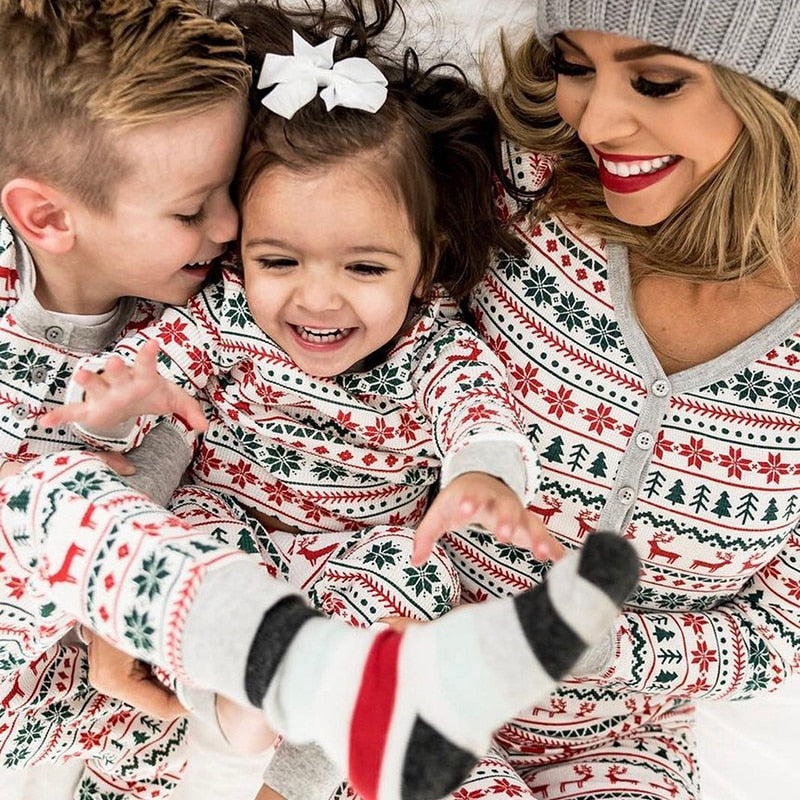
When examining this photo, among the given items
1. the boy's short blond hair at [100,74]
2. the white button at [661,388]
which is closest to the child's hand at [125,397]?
the boy's short blond hair at [100,74]

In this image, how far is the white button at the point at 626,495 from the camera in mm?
1214

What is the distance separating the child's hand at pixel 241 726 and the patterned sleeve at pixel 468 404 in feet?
1.20

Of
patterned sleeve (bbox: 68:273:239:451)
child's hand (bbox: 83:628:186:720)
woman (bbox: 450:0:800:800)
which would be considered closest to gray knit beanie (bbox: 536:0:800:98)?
woman (bbox: 450:0:800:800)

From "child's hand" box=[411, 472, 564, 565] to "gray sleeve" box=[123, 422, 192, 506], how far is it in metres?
0.44

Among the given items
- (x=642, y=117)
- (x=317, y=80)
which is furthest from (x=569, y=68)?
(x=317, y=80)

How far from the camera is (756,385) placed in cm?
117

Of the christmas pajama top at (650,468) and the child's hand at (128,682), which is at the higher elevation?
the christmas pajama top at (650,468)

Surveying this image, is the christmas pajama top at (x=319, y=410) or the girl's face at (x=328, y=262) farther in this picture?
the christmas pajama top at (x=319, y=410)

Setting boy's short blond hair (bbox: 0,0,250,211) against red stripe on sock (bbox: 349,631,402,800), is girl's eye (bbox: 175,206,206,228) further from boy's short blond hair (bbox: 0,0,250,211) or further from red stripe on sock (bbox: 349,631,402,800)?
red stripe on sock (bbox: 349,631,402,800)

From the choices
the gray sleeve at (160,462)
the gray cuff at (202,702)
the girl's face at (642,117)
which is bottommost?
the gray cuff at (202,702)

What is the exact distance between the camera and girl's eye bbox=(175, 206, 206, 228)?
3.90ft

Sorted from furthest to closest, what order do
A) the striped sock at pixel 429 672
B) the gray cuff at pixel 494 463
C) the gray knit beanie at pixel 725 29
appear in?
the gray cuff at pixel 494 463 < the gray knit beanie at pixel 725 29 < the striped sock at pixel 429 672

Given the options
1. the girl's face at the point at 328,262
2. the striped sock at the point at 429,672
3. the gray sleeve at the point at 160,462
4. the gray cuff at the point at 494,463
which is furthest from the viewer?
the gray sleeve at the point at 160,462

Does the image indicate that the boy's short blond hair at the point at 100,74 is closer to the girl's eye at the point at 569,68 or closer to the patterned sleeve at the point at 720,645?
the girl's eye at the point at 569,68
